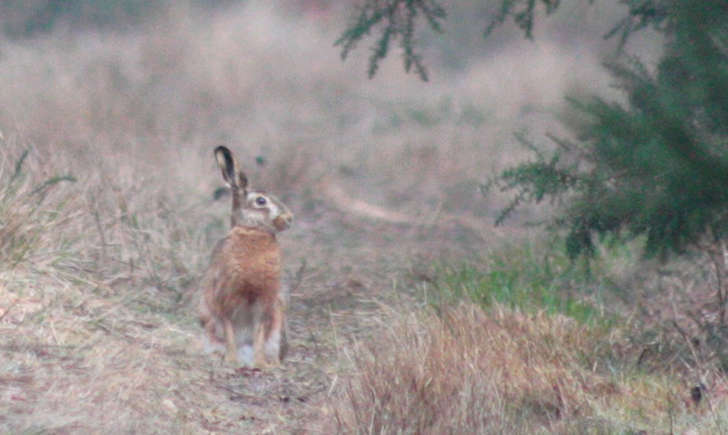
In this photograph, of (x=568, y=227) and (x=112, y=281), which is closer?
(x=568, y=227)

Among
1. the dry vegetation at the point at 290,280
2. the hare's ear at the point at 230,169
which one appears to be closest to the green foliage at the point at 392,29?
the dry vegetation at the point at 290,280

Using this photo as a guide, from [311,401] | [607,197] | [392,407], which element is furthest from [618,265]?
[392,407]

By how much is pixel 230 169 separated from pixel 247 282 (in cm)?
62

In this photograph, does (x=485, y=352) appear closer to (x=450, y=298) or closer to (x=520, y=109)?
(x=450, y=298)

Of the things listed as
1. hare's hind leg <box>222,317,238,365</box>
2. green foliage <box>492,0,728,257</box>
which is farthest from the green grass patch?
hare's hind leg <box>222,317,238,365</box>

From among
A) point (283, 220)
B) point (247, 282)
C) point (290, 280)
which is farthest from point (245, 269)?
point (290, 280)

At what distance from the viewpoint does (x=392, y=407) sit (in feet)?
17.2

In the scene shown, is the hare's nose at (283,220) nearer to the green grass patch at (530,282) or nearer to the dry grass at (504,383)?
the dry grass at (504,383)

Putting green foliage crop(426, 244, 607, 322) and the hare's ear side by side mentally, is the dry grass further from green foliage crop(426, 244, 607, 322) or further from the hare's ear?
the hare's ear

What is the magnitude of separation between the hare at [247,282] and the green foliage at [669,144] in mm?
1561

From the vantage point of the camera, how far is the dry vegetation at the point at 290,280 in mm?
5512

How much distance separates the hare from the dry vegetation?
0.15 m

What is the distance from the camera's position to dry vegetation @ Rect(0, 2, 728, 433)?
5512 millimetres

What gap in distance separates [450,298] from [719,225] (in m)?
1.90
